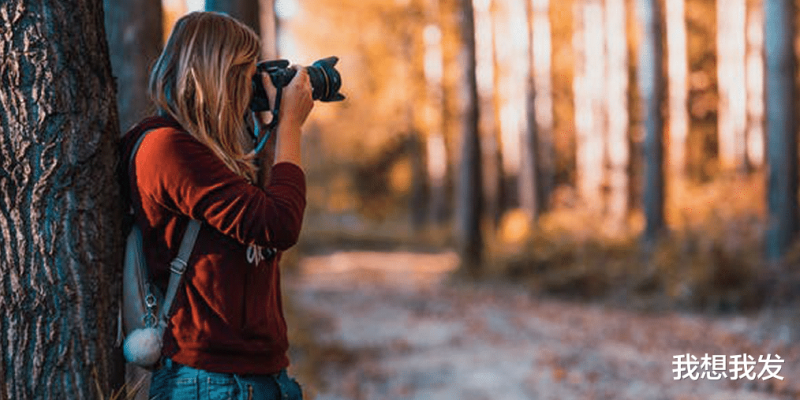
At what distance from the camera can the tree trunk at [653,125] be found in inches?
603

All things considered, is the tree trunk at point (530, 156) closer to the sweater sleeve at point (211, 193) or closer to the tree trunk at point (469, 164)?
the tree trunk at point (469, 164)

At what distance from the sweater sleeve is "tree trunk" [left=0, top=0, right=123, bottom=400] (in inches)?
11.8

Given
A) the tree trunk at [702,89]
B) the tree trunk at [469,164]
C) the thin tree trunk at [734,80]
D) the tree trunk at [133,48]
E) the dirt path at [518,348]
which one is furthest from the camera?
the tree trunk at [702,89]

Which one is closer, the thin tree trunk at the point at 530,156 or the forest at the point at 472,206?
the forest at the point at 472,206

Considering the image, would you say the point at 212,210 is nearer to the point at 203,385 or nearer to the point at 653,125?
the point at 203,385

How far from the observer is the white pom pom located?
107 inches

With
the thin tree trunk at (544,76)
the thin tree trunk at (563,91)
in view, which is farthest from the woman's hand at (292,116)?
the thin tree trunk at (563,91)

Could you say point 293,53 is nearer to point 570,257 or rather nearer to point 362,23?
point 362,23

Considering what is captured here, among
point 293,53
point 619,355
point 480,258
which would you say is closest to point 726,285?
point 619,355

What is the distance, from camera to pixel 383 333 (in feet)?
37.3

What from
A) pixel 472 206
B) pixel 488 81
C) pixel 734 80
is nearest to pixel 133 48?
pixel 472 206

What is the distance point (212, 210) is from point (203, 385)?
50 cm

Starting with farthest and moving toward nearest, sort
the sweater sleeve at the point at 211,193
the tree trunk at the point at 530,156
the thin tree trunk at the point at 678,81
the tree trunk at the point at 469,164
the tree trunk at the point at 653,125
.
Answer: the thin tree trunk at the point at 678,81
the tree trunk at the point at 530,156
the tree trunk at the point at 469,164
the tree trunk at the point at 653,125
the sweater sleeve at the point at 211,193

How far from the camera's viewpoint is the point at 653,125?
1539cm
